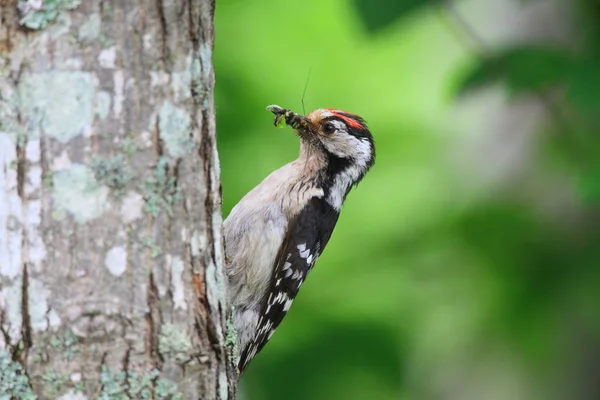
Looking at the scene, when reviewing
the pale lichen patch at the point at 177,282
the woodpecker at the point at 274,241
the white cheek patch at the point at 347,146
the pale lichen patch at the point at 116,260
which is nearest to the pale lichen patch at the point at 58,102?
the pale lichen patch at the point at 116,260

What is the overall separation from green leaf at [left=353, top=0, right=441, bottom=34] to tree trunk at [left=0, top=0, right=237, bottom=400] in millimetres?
1864

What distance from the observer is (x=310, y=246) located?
15.9ft

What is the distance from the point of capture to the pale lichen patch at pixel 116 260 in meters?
2.44

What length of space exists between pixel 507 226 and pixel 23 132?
13.6ft

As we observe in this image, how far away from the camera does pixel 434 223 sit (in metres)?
6.20

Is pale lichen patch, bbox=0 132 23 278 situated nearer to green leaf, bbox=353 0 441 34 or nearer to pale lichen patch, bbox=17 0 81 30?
pale lichen patch, bbox=17 0 81 30

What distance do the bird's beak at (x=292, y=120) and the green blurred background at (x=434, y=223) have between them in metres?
0.59

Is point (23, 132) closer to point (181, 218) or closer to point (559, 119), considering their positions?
point (181, 218)

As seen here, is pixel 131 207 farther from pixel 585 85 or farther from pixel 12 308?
pixel 585 85

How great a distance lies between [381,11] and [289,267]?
1.44 meters

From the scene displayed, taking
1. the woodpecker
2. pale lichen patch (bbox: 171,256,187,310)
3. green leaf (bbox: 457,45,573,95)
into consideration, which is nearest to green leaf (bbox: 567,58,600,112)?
green leaf (bbox: 457,45,573,95)

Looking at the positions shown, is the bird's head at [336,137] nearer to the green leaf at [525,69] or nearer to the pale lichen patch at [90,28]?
the green leaf at [525,69]

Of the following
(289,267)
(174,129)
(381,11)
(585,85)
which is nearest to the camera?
(174,129)

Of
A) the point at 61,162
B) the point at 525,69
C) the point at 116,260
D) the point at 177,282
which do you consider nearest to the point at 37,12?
the point at 61,162
